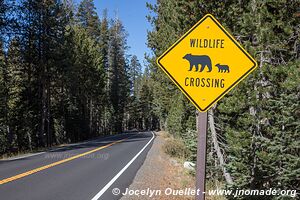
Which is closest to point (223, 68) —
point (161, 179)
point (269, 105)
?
point (269, 105)

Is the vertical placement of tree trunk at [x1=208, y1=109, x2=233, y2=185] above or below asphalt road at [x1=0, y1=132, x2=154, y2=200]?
above

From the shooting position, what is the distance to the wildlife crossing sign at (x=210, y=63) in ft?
15.7

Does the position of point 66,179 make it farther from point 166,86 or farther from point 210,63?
point 166,86

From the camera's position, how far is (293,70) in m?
7.22

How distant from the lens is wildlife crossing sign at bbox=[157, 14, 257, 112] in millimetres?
4781

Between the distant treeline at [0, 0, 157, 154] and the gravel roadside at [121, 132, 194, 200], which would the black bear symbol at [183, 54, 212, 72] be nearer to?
the gravel roadside at [121, 132, 194, 200]

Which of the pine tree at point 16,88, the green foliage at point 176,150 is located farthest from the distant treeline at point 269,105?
the pine tree at point 16,88

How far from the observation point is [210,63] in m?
4.81

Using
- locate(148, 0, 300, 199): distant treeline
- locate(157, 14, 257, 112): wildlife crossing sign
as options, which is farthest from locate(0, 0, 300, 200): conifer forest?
locate(157, 14, 257, 112): wildlife crossing sign

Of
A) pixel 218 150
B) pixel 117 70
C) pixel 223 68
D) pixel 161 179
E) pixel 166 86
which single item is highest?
pixel 117 70

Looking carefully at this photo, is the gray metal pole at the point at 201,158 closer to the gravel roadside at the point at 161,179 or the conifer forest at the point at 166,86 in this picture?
the conifer forest at the point at 166,86

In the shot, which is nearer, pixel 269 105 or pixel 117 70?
pixel 269 105

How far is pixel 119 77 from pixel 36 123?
135 feet

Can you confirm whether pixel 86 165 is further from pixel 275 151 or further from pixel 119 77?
pixel 119 77
